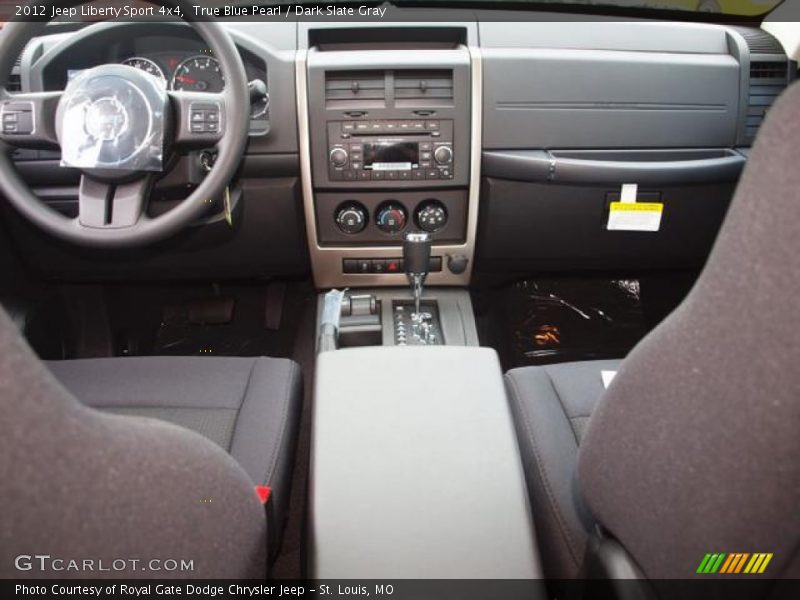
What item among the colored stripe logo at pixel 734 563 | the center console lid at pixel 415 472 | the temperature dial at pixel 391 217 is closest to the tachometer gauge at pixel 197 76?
the temperature dial at pixel 391 217

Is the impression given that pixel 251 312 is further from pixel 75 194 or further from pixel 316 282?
pixel 75 194

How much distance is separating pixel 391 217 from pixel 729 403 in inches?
47.2

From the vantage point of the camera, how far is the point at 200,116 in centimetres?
118

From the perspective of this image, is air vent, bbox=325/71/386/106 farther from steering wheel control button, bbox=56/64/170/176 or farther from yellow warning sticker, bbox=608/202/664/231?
yellow warning sticker, bbox=608/202/664/231

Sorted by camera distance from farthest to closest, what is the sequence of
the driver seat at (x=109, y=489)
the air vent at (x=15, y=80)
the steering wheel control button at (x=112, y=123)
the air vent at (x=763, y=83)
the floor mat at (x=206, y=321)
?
1. the floor mat at (x=206, y=321)
2. the air vent at (x=763, y=83)
3. the air vent at (x=15, y=80)
4. the steering wheel control button at (x=112, y=123)
5. the driver seat at (x=109, y=489)

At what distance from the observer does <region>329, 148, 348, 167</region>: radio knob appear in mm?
1478

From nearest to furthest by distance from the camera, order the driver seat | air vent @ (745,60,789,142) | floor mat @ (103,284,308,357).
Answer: the driver seat
air vent @ (745,60,789,142)
floor mat @ (103,284,308,357)

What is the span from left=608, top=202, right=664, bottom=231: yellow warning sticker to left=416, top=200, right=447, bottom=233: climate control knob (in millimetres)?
403

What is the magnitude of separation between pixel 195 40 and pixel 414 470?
115 centimetres

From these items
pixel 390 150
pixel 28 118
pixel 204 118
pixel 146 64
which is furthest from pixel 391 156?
pixel 28 118

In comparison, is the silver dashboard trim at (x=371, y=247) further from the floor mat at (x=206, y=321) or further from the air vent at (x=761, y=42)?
the air vent at (x=761, y=42)

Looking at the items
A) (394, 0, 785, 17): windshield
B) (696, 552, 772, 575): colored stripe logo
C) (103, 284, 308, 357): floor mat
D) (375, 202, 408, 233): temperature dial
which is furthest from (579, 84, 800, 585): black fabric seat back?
(103, 284, 308, 357): floor mat

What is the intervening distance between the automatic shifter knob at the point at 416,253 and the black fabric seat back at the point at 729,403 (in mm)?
846

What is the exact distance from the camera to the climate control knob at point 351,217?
158 cm
